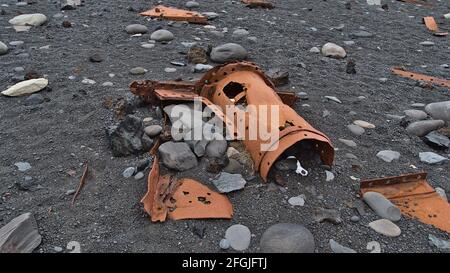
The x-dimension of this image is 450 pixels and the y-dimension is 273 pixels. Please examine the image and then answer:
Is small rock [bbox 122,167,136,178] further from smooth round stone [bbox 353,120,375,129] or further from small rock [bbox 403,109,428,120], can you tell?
small rock [bbox 403,109,428,120]

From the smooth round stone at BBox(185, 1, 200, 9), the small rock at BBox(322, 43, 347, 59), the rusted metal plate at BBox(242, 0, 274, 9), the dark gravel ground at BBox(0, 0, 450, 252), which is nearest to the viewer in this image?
the dark gravel ground at BBox(0, 0, 450, 252)

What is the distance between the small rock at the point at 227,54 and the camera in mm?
4012

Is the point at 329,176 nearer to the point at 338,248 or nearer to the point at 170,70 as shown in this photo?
the point at 338,248

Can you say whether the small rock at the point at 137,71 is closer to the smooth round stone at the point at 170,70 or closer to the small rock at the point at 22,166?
the smooth round stone at the point at 170,70

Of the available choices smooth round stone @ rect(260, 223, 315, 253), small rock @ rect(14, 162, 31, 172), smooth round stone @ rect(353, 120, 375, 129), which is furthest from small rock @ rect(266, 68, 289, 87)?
small rock @ rect(14, 162, 31, 172)

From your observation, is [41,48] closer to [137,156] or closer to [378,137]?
[137,156]

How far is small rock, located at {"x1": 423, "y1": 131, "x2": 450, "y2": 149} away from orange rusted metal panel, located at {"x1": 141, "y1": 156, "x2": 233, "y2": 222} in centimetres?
169

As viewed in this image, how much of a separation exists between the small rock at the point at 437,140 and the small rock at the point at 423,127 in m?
0.05

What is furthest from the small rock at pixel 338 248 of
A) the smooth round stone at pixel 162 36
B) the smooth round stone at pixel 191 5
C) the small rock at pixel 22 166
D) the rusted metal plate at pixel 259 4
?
the rusted metal plate at pixel 259 4

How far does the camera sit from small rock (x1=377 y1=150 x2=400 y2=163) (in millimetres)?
2754

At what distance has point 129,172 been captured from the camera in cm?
239

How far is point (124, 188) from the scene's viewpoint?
229 centimetres
